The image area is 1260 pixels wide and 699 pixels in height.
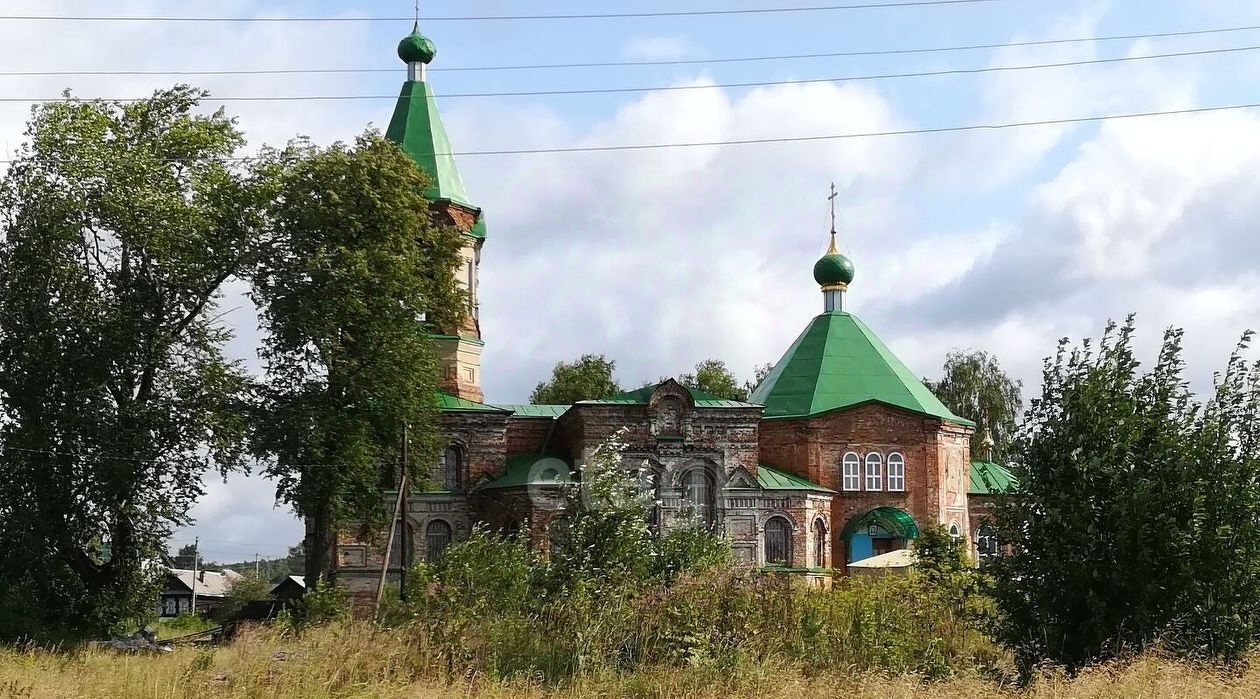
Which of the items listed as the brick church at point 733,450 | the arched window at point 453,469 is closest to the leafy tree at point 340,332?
the brick church at point 733,450

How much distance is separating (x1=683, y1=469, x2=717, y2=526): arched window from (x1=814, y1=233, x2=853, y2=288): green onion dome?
32.0ft

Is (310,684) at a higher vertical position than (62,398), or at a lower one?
lower

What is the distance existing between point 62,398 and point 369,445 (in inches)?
218

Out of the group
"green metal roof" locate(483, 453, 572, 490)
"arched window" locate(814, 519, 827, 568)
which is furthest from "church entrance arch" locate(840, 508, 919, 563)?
"green metal roof" locate(483, 453, 572, 490)

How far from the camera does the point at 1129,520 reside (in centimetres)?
1279

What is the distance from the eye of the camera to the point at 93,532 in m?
25.6

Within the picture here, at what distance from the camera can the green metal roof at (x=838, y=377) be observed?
120 feet

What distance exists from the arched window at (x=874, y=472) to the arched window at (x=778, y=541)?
3.13 m

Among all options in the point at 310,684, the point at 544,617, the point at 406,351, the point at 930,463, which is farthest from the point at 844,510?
the point at 310,684

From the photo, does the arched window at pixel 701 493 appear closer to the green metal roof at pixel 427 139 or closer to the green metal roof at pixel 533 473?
the green metal roof at pixel 533 473

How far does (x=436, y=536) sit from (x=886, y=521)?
11479 mm

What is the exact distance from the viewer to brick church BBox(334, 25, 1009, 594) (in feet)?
108

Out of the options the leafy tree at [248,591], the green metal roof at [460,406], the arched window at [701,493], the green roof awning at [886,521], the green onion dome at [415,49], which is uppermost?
the green onion dome at [415,49]

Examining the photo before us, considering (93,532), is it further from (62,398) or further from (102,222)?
(102,222)
